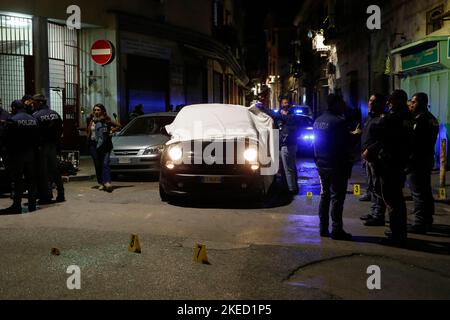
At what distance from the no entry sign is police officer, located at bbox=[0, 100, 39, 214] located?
30.7 ft

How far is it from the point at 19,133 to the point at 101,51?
9703 millimetres

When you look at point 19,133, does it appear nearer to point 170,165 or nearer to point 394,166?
point 170,165

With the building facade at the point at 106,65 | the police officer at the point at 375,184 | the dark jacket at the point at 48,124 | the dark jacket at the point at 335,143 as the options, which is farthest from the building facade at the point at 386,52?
the dark jacket at the point at 48,124

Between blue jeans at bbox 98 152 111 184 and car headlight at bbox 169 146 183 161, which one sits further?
blue jeans at bbox 98 152 111 184

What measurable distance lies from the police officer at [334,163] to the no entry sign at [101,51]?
12.3m

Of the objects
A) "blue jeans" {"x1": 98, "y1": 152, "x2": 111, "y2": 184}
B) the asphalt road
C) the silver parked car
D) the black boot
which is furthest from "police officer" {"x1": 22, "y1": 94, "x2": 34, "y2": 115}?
the black boot

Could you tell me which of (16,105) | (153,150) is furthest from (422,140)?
(153,150)

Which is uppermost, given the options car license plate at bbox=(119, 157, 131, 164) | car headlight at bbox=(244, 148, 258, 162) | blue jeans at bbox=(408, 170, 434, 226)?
car headlight at bbox=(244, 148, 258, 162)

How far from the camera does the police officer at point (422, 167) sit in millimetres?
7156

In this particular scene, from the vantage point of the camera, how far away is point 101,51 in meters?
17.6

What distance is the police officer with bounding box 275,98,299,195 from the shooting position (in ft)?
33.8

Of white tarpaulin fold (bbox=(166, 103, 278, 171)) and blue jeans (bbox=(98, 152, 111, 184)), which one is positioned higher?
white tarpaulin fold (bbox=(166, 103, 278, 171))

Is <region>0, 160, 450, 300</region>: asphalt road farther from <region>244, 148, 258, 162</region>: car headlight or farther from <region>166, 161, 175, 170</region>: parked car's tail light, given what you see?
<region>244, 148, 258, 162</region>: car headlight

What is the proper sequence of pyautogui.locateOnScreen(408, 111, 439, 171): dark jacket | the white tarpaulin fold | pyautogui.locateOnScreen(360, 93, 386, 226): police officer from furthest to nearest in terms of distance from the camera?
1. the white tarpaulin fold
2. pyautogui.locateOnScreen(360, 93, 386, 226): police officer
3. pyautogui.locateOnScreen(408, 111, 439, 171): dark jacket
